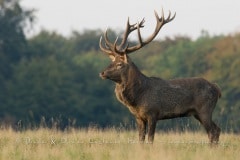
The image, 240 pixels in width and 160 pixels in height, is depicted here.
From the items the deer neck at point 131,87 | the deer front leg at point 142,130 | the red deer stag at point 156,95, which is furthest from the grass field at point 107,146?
the deer neck at point 131,87

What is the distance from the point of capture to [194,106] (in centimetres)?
1792

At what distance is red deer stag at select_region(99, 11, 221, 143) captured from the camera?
17.7 m

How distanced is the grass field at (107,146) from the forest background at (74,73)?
2960cm

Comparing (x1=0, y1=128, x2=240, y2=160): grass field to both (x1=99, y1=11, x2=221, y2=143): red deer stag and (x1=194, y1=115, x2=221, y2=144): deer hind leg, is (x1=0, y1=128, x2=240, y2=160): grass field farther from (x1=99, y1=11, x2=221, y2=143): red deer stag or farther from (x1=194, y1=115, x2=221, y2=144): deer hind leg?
(x1=99, y1=11, x2=221, y2=143): red deer stag

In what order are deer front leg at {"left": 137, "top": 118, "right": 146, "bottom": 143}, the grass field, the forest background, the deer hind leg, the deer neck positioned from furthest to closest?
the forest background → the deer hind leg → the deer neck → deer front leg at {"left": 137, "top": 118, "right": 146, "bottom": 143} → the grass field

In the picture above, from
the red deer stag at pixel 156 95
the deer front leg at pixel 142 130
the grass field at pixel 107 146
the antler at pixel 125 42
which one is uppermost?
the antler at pixel 125 42

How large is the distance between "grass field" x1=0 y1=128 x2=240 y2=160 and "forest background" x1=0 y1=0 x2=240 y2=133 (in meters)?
29.6

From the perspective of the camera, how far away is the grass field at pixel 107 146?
48.4 feet

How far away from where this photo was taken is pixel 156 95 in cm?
1780

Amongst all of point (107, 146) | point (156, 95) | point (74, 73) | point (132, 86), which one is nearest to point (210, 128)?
point (156, 95)

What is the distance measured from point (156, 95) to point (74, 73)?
43244 millimetres

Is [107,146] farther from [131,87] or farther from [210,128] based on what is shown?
[210,128]

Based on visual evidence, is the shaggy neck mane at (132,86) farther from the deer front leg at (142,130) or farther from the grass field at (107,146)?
the grass field at (107,146)

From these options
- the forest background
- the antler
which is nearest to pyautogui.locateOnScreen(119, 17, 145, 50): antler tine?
the antler
